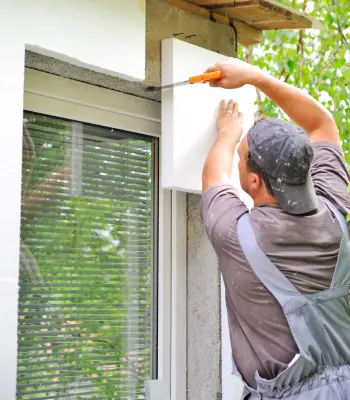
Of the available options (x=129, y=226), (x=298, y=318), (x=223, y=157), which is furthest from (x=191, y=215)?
(x=298, y=318)

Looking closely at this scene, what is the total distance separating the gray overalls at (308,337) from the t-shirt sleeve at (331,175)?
1.01 ft

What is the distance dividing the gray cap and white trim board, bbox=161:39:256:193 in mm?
758

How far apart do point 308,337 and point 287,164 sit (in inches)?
26.4

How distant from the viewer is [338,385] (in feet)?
9.36

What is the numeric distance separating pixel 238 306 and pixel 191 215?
1180 mm

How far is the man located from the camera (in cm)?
282

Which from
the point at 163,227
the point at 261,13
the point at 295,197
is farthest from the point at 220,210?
the point at 261,13

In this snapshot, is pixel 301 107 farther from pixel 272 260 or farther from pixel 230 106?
pixel 272 260

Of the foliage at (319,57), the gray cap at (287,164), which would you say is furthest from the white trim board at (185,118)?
the foliage at (319,57)

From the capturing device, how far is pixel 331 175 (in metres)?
3.29

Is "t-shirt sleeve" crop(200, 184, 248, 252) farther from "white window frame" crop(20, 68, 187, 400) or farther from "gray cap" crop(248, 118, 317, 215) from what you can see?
"white window frame" crop(20, 68, 187, 400)

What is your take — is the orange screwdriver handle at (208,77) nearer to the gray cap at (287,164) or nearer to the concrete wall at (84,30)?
the concrete wall at (84,30)

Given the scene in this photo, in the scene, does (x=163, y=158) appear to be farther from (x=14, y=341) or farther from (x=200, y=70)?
(x=14, y=341)

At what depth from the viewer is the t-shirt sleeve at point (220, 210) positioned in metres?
2.88
